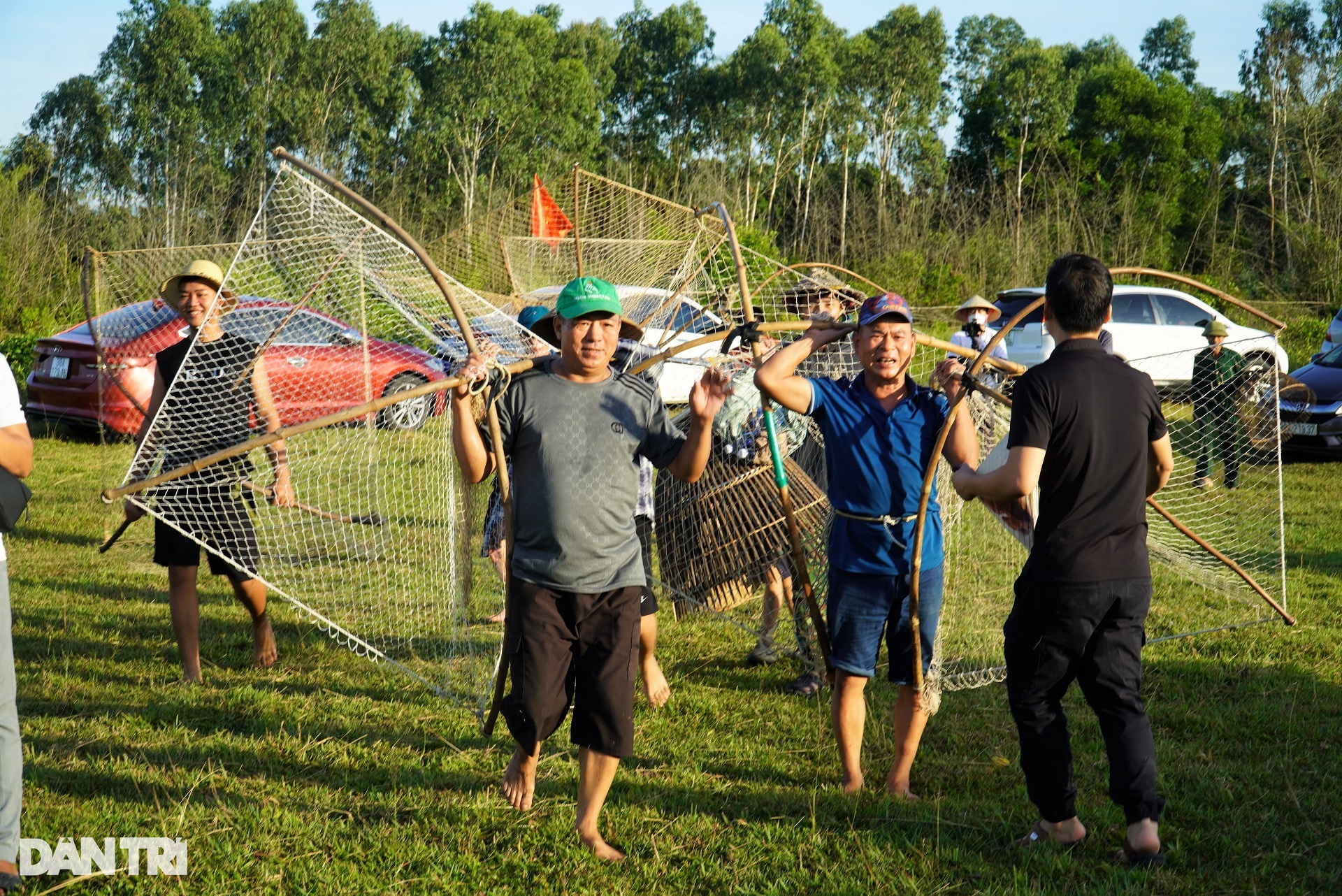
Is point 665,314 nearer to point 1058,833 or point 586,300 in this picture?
point 586,300

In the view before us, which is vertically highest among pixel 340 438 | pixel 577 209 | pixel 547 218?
pixel 547 218

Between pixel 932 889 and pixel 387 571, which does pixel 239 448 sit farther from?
pixel 387 571

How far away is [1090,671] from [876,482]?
0.87 m

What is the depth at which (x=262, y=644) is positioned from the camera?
5.25 metres

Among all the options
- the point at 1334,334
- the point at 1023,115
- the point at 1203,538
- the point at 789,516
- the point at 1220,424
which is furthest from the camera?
the point at 1023,115

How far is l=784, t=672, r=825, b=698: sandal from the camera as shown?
4.98m

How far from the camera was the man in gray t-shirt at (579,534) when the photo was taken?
3.32 metres

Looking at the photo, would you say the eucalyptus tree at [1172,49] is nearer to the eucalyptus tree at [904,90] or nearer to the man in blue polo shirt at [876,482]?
the eucalyptus tree at [904,90]

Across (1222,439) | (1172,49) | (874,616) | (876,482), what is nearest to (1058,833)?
(874,616)

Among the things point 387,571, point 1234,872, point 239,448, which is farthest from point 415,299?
point 1234,872

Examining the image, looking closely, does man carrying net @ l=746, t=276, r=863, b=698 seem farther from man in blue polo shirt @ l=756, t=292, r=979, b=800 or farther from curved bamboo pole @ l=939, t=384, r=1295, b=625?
curved bamboo pole @ l=939, t=384, r=1295, b=625

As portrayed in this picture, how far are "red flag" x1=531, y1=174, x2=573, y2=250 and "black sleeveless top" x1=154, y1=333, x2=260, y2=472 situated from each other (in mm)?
3418

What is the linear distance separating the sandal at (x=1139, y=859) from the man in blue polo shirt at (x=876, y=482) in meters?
0.72

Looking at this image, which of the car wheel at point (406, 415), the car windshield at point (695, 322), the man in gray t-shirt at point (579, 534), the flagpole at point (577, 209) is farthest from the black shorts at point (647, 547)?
the car windshield at point (695, 322)
